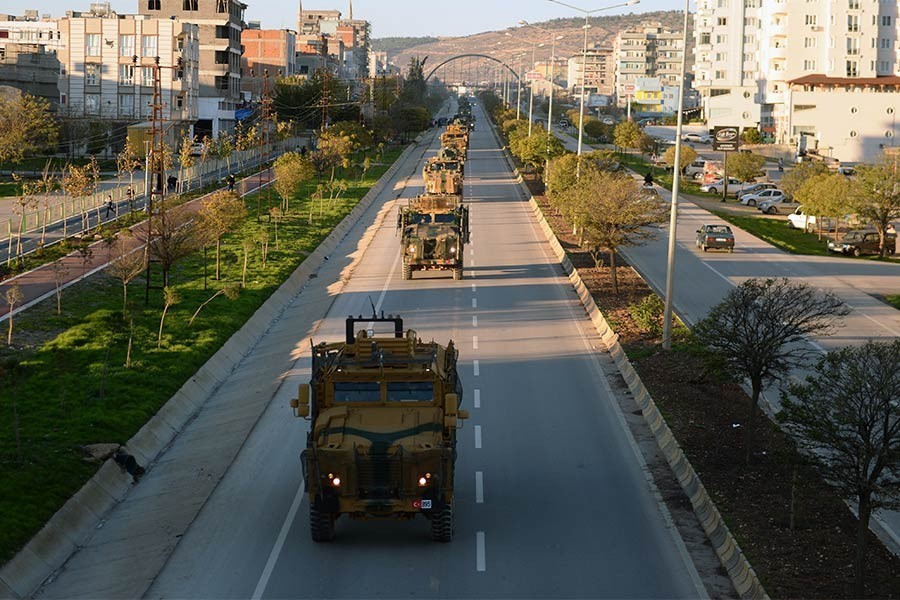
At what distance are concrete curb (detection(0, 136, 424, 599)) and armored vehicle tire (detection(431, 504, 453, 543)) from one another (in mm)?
5480

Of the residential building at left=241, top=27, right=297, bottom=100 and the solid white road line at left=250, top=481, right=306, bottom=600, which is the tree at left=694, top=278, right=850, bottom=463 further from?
the residential building at left=241, top=27, right=297, bottom=100

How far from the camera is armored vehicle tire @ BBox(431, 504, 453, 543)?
1809 centimetres

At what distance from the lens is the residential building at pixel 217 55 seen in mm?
123438

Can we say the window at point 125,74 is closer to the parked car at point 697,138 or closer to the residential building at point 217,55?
the residential building at point 217,55

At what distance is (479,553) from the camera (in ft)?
59.4

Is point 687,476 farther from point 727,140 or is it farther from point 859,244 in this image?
point 727,140

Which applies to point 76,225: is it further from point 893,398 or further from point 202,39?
point 202,39

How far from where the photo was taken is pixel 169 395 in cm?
2778

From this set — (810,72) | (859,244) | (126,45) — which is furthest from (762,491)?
(810,72)

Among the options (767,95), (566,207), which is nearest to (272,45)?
(767,95)

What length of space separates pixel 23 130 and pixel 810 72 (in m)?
85.8

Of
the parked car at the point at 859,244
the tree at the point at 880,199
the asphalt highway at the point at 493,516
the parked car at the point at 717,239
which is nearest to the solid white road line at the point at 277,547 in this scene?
the asphalt highway at the point at 493,516

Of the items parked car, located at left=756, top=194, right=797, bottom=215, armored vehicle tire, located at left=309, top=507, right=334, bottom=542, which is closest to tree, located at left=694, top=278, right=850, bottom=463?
armored vehicle tire, located at left=309, top=507, right=334, bottom=542

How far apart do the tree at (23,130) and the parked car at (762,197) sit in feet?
151
